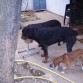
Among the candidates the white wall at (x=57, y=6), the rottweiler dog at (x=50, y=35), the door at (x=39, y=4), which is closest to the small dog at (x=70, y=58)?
the rottweiler dog at (x=50, y=35)

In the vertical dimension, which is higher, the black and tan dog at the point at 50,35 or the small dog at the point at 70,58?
the black and tan dog at the point at 50,35

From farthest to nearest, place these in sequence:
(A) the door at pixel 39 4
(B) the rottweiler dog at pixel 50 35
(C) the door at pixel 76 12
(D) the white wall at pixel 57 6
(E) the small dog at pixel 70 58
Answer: (A) the door at pixel 39 4 → (D) the white wall at pixel 57 6 → (C) the door at pixel 76 12 → (B) the rottweiler dog at pixel 50 35 → (E) the small dog at pixel 70 58

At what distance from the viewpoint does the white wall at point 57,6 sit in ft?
26.4

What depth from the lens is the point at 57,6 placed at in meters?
8.60

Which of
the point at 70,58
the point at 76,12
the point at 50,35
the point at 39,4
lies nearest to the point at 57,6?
the point at 39,4

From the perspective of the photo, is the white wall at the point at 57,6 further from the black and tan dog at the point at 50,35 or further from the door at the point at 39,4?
the black and tan dog at the point at 50,35

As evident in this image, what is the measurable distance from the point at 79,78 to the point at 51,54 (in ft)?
3.70

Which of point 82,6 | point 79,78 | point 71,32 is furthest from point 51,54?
point 82,6

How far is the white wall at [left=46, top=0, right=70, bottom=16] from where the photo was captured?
8.05m

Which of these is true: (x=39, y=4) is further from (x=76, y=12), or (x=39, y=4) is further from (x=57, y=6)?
(x=76, y=12)

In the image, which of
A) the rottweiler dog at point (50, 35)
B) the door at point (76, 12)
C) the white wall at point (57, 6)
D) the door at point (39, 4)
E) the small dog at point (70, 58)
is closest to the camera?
the small dog at point (70, 58)

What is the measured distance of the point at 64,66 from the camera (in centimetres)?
392

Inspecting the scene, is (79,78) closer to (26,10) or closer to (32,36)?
(32,36)

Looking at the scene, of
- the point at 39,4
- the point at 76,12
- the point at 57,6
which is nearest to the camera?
the point at 76,12
